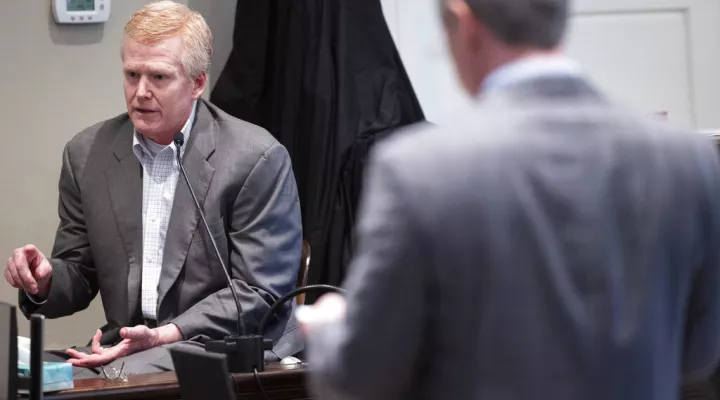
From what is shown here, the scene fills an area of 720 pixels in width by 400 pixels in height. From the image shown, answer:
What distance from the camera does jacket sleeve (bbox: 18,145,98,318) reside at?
107 inches

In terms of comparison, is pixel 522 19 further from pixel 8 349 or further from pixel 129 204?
pixel 129 204

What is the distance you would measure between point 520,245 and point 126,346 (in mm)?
1487

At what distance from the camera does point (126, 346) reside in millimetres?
2398

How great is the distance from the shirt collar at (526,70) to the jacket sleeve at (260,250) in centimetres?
148

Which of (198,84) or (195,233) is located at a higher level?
(198,84)

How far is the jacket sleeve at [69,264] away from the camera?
273 cm

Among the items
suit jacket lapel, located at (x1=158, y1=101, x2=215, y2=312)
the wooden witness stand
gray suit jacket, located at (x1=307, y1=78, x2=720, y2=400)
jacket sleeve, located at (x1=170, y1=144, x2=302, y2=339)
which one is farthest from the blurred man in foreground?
suit jacket lapel, located at (x1=158, y1=101, x2=215, y2=312)

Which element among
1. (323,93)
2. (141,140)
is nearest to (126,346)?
(141,140)

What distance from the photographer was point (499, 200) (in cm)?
110

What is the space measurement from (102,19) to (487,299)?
104 inches

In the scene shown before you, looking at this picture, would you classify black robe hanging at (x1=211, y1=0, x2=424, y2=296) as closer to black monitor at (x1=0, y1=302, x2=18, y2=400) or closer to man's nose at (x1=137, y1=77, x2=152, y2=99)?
man's nose at (x1=137, y1=77, x2=152, y2=99)

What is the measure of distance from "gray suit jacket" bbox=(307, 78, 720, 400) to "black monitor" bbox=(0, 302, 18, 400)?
740 mm

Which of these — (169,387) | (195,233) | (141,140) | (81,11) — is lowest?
(169,387)

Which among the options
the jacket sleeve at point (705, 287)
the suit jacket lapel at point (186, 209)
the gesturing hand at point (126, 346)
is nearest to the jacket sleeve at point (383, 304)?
the jacket sleeve at point (705, 287)
